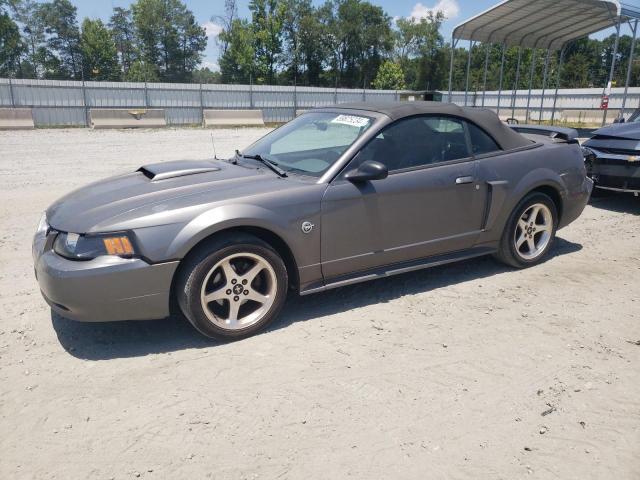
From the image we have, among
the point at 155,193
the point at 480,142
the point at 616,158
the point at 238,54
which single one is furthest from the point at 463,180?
the point at 238,54

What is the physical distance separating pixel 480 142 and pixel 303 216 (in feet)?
6.36

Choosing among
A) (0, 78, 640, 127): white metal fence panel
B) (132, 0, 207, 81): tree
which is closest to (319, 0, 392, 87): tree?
(132, 0, 207, 81): tree

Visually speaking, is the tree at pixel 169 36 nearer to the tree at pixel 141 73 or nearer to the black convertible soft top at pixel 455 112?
the tree at pixel 141 73

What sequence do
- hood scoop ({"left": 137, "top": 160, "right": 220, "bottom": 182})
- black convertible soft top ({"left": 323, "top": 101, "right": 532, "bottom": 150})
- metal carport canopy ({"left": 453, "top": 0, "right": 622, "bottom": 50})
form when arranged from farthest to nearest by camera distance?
metal carport canopy ({"left": 453, "top": 0, "right": 622, "bottom": 50})
black convertible soft top ({"left": 323, "top": 101, "right": 532, "bottom": 150})
hood scoop ({"left": 137, "top": 160, "right": 220, "bottom": 182})

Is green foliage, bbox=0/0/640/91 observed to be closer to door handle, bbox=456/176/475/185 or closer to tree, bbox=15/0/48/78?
tree, bbox=15/0/48/78

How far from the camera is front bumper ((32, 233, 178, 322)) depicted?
3.12 metres

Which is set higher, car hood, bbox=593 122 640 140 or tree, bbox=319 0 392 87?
tree, bbox=319 0 392 87

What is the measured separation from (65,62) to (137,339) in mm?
83999

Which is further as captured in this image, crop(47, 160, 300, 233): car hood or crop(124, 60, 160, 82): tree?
crop(124, 60, 160, 82): tree

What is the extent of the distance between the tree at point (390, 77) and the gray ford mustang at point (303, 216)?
7758 centimetres

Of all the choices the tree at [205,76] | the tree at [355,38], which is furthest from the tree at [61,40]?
the tree at [355,38]

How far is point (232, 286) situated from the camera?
3.49m

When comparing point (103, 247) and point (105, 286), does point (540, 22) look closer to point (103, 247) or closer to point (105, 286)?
point (103, 247)

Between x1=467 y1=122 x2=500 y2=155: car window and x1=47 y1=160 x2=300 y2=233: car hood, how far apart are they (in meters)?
1.75
